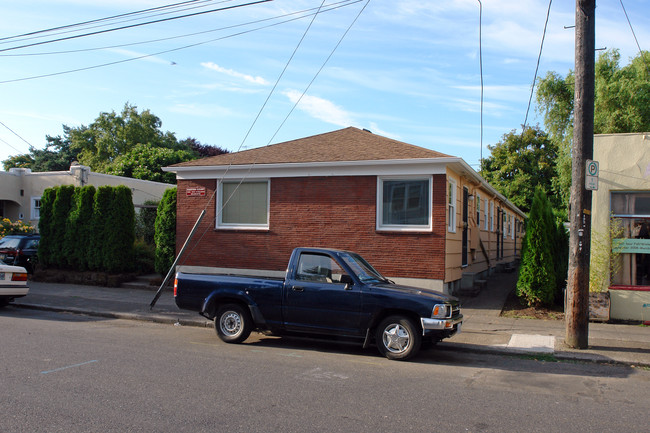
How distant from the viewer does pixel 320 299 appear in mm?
8531

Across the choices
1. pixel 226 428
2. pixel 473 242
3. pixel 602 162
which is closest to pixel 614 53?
pixel 473 242

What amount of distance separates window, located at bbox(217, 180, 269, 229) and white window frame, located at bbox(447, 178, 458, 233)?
523 centimetres

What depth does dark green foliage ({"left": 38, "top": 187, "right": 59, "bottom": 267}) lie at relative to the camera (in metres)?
18.3

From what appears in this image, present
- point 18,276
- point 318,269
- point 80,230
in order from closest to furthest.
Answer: point 318,269 < point 18,276 < point 80,230

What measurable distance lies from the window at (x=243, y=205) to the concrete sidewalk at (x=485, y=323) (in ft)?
9.55

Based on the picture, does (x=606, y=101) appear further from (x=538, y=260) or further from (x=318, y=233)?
(x=318, y=233)

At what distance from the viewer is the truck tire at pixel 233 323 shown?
908cm

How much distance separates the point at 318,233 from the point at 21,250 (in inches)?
462

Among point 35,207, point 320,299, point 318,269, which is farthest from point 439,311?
point 35,207

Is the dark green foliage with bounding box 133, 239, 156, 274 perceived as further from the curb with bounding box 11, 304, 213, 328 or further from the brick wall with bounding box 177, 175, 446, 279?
the curb with bounding box 11, 304, 213, 328

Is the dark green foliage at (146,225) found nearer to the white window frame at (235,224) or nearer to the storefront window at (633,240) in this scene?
the white window frame at (235,224)

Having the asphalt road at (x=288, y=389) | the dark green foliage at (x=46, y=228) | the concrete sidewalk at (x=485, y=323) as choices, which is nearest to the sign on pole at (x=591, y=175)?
the concrete sidewalk at (x=485, y=323)

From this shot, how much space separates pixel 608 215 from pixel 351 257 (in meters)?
6.48

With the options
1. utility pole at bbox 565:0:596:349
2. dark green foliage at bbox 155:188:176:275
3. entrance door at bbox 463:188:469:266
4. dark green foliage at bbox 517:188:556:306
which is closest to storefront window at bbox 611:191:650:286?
dark green foliage at bbox 517:188:556:306
